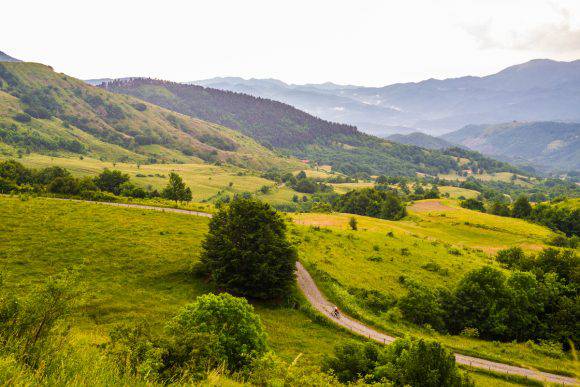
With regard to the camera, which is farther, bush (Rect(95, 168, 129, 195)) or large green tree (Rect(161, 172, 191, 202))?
bush (Rect(95, 168, 129, 195))

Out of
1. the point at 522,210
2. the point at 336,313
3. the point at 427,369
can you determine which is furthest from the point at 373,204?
the point at 427,369

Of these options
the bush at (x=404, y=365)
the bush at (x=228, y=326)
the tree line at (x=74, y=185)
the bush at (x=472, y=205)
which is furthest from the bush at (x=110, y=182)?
the bush at (x=472, y=205)

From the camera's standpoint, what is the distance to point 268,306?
46219mm

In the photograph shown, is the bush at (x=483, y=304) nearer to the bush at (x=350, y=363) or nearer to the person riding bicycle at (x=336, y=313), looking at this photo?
the person riding bicycle at (x=336, y=313)

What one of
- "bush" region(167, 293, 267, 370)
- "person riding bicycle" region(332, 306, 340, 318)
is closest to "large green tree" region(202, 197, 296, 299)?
"person riding bicycle" region(332, 306, 340, 318)

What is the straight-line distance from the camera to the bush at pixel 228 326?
937 inches

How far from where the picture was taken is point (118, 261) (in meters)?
48.9

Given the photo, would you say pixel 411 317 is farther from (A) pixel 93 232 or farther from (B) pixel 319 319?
(A) pixel 93 232

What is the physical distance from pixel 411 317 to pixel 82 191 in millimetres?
68630

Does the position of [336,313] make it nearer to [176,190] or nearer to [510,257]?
[176,190]

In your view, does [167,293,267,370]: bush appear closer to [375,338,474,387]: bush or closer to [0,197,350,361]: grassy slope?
[0,197,350,361]: grassy slope

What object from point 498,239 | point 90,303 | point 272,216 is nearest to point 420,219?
point 498,239

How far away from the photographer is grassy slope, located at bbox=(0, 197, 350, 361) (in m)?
37.3

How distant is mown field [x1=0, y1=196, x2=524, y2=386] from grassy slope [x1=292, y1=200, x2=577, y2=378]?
235 inches
